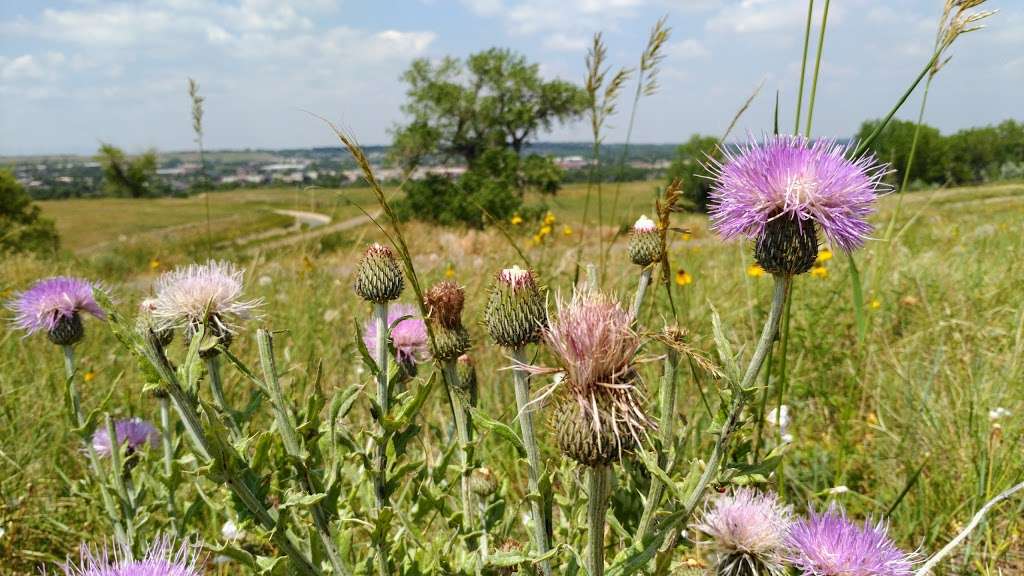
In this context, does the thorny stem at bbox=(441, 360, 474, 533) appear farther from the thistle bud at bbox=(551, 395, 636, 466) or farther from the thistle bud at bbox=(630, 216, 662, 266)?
the thistle bud at bbox=(630, 216, 662, 266)

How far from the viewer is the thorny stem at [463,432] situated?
5.66 feet

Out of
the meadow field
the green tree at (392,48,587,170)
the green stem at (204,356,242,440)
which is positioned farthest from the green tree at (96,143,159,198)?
the green stem at (204,356,242,440)

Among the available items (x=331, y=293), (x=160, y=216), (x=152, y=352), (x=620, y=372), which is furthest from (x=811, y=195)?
(x=160, y=216)

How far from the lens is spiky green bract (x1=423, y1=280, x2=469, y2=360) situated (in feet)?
5.91

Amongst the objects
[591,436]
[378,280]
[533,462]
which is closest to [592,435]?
[591,436]

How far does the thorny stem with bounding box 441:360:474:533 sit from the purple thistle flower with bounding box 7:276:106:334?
148cm

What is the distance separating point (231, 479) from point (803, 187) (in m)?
1.42

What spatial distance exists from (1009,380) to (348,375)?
3.33 metres

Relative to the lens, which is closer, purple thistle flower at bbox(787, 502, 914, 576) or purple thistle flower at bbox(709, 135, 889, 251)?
purple thistle flower at bbox(787, 502, 914, 576)

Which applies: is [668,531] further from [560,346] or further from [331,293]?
[331,293]

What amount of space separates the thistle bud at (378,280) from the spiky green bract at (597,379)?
0.75m

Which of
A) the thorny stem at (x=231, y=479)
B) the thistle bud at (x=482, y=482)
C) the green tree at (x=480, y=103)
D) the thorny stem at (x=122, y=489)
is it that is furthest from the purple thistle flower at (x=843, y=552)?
the green tree at (x=480, y=103)

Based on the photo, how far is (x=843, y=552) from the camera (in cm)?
133

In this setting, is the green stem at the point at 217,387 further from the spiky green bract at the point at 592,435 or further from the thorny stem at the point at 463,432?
the spiky green bract at the point at 592,435
